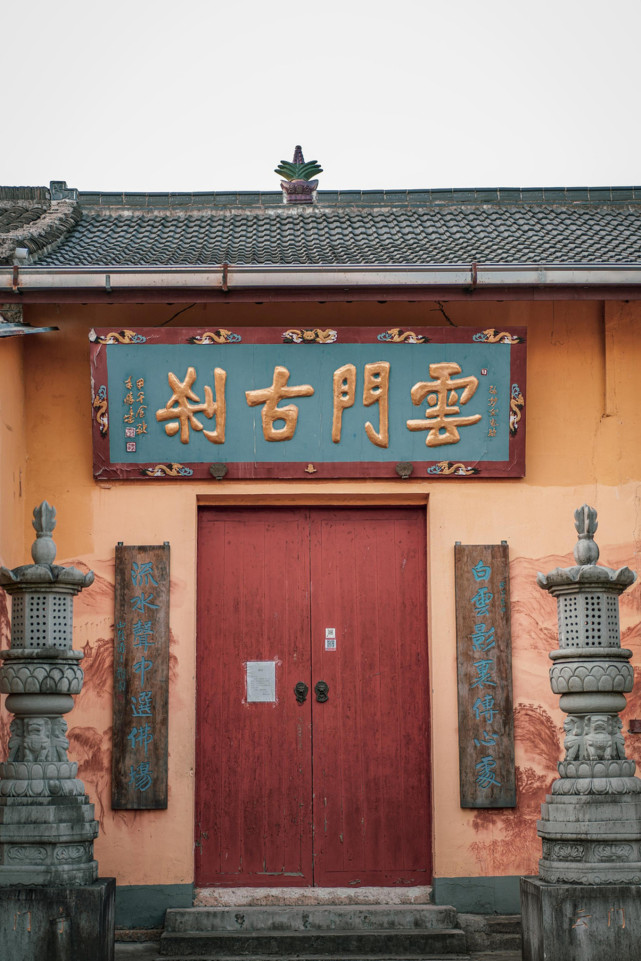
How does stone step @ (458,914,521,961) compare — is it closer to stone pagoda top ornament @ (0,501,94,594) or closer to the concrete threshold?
the concrete threshold

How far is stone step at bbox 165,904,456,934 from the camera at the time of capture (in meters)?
8.50

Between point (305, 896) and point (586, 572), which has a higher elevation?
point (586, 572)

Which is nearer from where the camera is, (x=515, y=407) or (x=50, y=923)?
(x=50, y=923)

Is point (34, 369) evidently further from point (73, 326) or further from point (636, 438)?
point (636, 438)

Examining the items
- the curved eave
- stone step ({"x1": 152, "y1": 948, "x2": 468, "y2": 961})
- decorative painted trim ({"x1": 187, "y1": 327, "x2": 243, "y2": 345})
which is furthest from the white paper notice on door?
the curved eave

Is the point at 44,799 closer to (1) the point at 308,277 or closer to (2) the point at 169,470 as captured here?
(2) the point at 169,470

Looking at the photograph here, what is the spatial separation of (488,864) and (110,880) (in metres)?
2.95

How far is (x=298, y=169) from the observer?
12.5 m

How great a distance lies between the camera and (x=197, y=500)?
933cm

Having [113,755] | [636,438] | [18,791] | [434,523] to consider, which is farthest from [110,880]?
[636,438]

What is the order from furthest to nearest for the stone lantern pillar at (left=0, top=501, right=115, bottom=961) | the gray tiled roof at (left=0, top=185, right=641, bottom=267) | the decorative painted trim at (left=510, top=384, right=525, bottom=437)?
the gray tiled roof at (left=0, top=185, right=641, bottom=267), the decorative painted trim at (left=510, top=384, right=525, bottom=437), the stone lantern pillar at (left=0, top=501, right=115, bottom=961)

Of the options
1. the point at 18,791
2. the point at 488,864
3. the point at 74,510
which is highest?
the point at 74,510

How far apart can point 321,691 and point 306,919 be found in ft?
5.40

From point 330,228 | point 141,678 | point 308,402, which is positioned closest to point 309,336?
point 308,402
